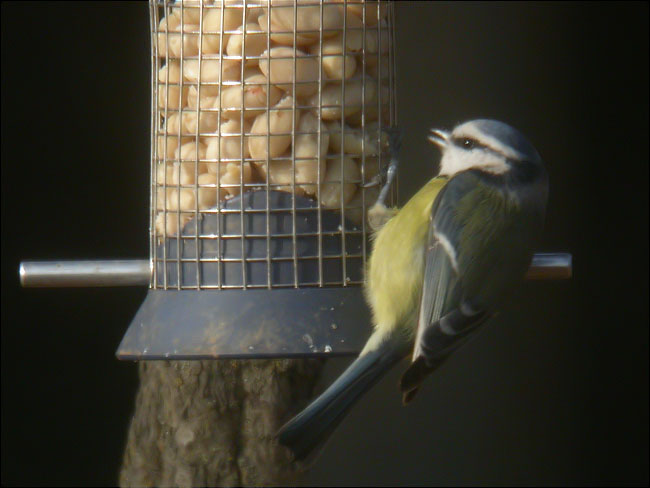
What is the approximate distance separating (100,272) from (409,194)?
1.69 meters

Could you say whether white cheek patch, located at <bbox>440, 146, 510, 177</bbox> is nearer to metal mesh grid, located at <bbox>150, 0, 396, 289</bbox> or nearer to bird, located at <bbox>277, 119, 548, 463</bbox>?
bird, located at <bbox>277, 119, 548, 463</bbox>

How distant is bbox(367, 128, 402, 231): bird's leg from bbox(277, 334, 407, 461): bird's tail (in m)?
0.22

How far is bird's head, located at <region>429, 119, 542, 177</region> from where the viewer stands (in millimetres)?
2010

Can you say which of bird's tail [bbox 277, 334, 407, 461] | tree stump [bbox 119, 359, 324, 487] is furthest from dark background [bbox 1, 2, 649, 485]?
bird's tail [bbox 277, 334, 407, 461]

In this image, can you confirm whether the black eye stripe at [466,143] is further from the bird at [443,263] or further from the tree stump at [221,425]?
the tree stump at [221,425]

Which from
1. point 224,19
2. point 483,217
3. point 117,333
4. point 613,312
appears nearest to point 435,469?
point 613,312

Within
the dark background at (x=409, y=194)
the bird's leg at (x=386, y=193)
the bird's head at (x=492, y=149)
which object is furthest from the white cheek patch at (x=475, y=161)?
the dark background at (x=409, y=194)

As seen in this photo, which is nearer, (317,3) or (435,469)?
(317,3)

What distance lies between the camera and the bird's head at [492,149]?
6.59 feet

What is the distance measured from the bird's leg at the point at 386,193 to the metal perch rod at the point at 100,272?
0.89 feet

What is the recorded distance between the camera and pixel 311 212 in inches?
78.1

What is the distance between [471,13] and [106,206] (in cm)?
127

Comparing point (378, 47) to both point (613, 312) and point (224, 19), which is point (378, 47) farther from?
point (613, 312)

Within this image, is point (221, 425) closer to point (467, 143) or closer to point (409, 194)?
point (467, 143)
